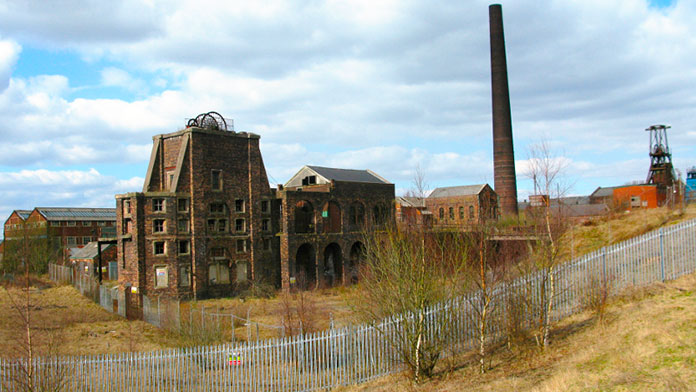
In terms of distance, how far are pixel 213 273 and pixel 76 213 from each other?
4694cm

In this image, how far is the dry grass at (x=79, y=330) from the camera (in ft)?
76.8

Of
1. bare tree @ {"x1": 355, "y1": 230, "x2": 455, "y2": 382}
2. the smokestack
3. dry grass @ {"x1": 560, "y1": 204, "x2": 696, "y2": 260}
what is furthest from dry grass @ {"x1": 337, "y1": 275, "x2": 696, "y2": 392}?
the smokestack

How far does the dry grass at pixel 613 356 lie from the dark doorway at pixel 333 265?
3123 centimetres

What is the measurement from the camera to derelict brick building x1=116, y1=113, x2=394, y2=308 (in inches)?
1435

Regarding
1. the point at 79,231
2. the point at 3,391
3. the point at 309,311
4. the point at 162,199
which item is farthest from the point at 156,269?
the point at 79,231

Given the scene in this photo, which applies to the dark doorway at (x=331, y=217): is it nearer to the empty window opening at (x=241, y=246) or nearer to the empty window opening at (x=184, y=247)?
the empty window opening at (x=241, y=246)

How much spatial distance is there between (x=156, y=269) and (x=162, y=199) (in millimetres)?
4902

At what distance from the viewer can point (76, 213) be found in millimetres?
75188

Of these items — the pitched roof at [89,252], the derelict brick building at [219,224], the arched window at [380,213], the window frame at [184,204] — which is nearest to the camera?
the derelict brick building at [219,224]

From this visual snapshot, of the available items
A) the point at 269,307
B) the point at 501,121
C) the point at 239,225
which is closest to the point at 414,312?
the point at 269,307

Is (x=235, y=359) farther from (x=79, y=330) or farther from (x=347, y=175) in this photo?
(x=347, y=175)

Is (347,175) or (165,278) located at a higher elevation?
(347,175)

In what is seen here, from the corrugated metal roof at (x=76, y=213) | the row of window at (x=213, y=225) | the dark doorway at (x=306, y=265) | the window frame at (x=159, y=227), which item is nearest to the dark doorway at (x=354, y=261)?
the dark doorway at (x=306, y=265)

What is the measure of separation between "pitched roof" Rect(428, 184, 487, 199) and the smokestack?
13.5m
